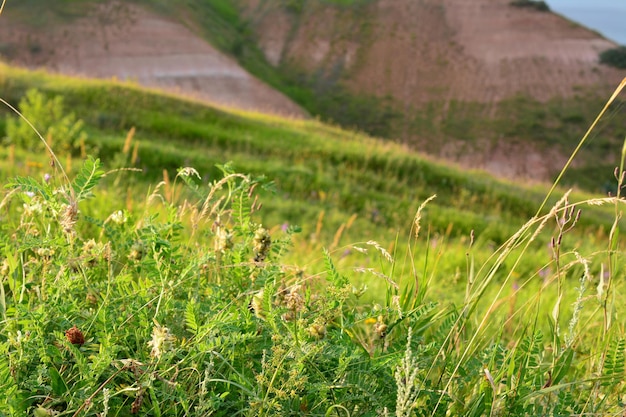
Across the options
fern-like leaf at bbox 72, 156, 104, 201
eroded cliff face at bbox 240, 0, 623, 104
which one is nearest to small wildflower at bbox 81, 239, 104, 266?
fern-like leaf at bbox 72, 156, 104, 201

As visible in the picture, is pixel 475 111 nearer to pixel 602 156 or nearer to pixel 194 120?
pixel 602 156

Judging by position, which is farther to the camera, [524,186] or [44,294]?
[524,186]

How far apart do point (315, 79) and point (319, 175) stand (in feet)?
128

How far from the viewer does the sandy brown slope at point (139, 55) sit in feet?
132

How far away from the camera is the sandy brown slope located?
1586 inches

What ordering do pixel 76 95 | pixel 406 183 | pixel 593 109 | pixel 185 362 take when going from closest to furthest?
pixel 185 362, pixel 406 183, pixel 76 95, pixel 593 109

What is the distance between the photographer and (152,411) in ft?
4.92

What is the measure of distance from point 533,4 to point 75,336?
64243 millimetres

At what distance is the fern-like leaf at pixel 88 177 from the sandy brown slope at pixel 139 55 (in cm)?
3678

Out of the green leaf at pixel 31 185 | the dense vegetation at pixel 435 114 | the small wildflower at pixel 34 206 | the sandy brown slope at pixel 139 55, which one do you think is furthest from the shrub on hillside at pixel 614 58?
the green leaf at pixel 31 185

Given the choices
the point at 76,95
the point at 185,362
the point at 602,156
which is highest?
the point at 185,362

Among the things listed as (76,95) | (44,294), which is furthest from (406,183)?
(44,294)

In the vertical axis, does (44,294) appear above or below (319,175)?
above

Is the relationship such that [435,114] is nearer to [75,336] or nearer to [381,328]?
[381,328]
